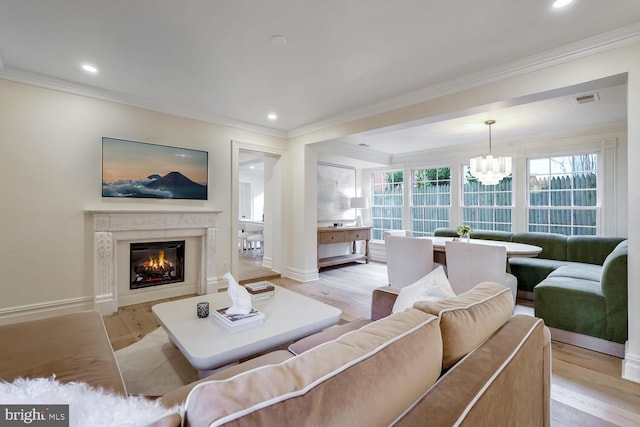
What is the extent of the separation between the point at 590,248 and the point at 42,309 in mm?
6647

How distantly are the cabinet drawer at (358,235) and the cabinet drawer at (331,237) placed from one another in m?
0.17

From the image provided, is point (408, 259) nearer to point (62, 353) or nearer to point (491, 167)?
point (491, 167)

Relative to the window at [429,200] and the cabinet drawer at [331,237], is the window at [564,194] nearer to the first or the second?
the window at [429,200]

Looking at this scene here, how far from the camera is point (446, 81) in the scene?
308 cm

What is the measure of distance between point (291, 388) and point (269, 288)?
7.15 ft

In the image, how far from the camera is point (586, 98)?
129 inches

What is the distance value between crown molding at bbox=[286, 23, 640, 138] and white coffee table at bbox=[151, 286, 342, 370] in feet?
8.35

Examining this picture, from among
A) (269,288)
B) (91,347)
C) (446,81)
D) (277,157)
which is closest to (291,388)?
(91,347)

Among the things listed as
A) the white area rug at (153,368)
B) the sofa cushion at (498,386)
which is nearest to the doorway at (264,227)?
the white area rug at (153,368)

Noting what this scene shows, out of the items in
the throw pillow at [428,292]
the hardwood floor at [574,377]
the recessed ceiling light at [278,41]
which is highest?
the recessed ceiling light at [278,41]

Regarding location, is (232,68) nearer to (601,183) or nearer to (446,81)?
(446,81)

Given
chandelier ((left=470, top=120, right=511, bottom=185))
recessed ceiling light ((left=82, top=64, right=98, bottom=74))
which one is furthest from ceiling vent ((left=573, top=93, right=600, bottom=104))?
recessed ceiling light ((left=82, top=64, right=98, bottom=74))

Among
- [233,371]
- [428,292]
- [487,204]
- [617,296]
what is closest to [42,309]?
[233,371]

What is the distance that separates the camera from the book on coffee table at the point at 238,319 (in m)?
1.98
